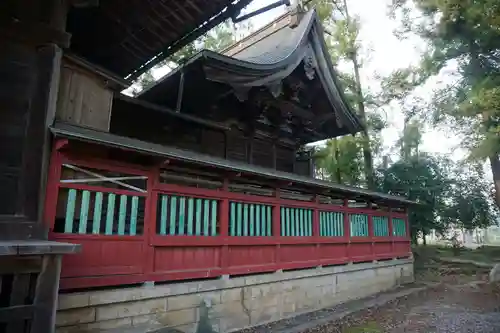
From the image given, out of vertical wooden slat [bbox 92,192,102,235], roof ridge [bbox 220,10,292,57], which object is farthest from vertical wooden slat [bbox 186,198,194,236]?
roof ridge [bbox 220,10,292,57]

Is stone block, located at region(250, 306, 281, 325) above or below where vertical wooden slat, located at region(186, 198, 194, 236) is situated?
below

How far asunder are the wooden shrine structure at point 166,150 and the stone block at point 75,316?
0.99 feet

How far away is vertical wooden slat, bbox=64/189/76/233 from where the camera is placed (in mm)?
4562

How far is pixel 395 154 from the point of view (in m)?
34.1

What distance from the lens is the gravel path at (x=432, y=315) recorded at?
7129 mm

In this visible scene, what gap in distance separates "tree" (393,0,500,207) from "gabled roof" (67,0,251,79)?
9.07 metres

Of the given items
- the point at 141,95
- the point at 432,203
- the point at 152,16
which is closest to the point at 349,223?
the point at 141,95

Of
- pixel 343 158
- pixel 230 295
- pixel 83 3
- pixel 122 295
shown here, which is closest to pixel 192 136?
pixel 230 295

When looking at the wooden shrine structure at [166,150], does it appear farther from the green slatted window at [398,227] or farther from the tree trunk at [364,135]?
the tree trunk at [364,135]

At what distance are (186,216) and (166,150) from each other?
3.96ft

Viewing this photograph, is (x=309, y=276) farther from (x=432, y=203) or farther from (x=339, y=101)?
(x=432, y=203)

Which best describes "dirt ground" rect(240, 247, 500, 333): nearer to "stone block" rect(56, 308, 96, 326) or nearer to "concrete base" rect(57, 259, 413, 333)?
"concrete base" rect(57, 259, 413, 333)

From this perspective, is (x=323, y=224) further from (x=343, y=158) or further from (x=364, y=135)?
(x=343, y=158)

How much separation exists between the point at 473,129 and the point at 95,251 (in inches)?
556
